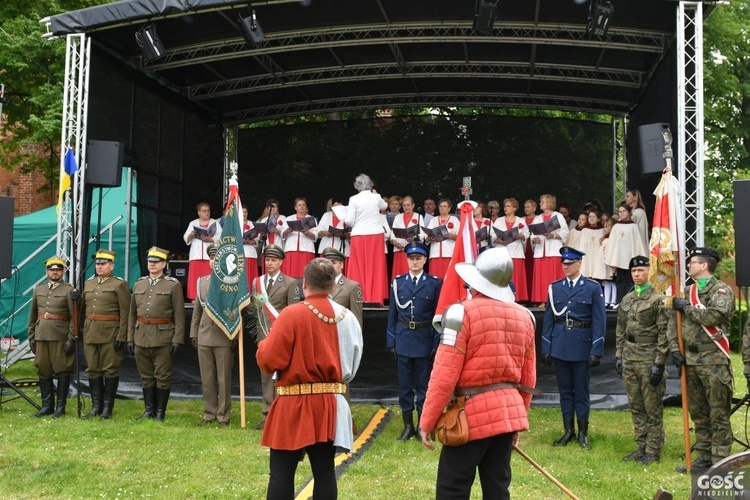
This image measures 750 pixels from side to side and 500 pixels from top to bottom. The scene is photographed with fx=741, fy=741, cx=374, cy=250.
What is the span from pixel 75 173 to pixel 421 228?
4951mm

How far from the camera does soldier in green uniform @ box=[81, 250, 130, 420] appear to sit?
8266 millimetres

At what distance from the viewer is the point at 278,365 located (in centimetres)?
394

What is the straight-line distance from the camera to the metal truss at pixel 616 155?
13297 millimetres

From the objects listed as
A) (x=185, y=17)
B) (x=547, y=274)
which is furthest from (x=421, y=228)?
(x=185, y=17)

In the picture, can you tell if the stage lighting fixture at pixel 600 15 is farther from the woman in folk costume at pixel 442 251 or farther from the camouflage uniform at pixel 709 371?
the camouflage uniform at pixel 709 371

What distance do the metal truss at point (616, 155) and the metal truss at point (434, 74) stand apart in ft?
5.37

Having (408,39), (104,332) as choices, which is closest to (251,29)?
(408,39)

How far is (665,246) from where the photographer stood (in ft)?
21.3

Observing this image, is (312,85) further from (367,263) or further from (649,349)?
(649,349)

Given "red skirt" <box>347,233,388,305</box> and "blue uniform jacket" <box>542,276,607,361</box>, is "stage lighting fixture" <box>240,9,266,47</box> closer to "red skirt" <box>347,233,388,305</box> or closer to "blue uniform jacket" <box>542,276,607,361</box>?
"red skirt" <box>347,233,388,305</box>

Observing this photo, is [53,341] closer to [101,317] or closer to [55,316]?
[55,316]

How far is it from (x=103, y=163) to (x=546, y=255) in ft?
21.4

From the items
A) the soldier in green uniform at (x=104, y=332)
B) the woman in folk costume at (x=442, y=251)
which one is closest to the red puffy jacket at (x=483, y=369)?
the soldier in green uniform at (x=104, y=332)

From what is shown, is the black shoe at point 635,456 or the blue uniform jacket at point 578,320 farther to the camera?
the blue uniform jacket at point 578,320
